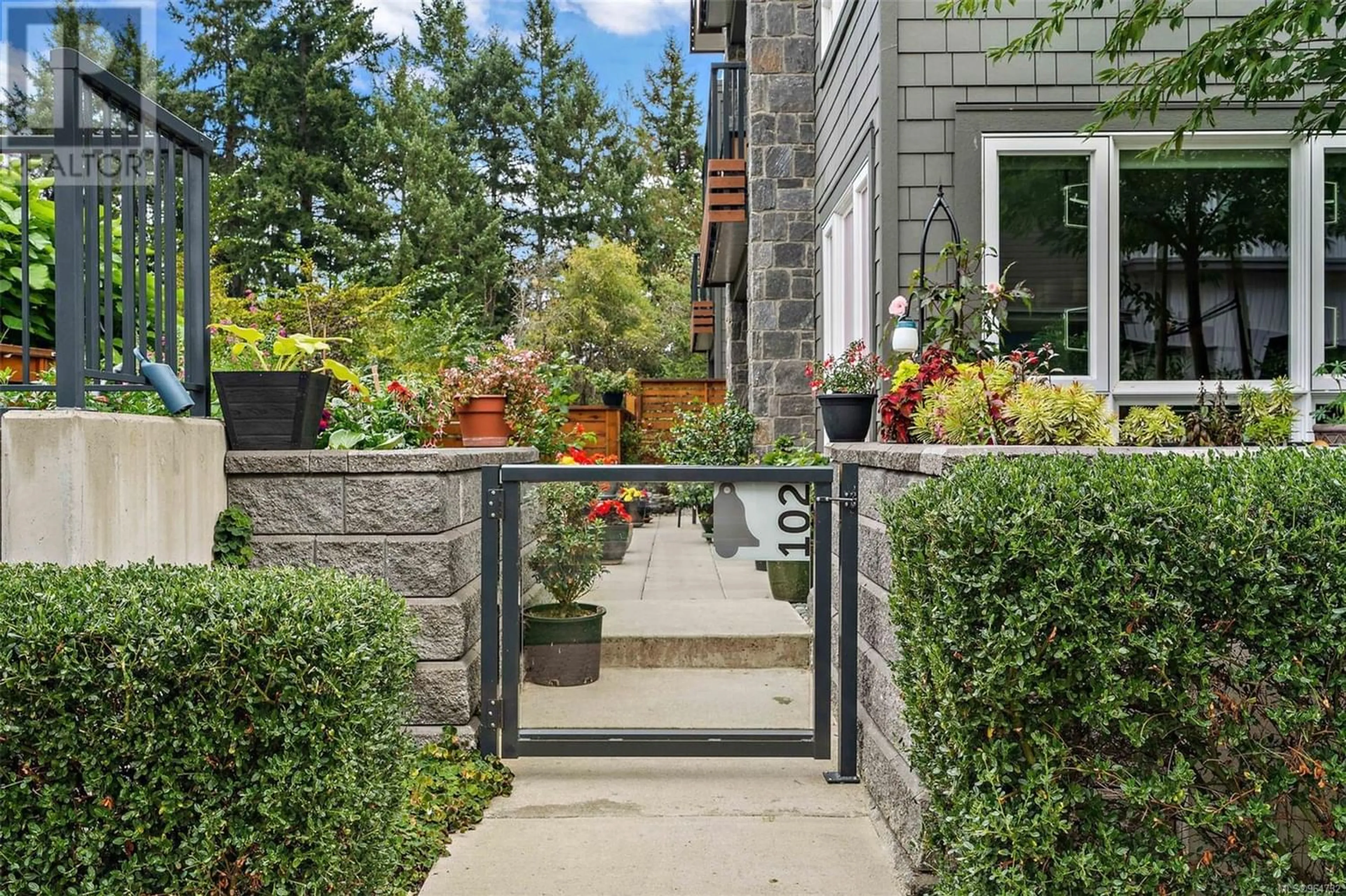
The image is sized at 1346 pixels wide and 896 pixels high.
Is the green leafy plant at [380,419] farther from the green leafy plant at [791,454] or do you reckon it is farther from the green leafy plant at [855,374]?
the green leafy plant at [791,454]

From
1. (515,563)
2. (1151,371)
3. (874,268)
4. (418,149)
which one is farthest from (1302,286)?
(418,149)

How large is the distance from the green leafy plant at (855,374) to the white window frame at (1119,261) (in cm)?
73

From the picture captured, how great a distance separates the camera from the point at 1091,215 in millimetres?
4914

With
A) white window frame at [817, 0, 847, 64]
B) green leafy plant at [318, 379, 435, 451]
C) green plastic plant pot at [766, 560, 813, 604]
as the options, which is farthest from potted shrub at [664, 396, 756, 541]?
green leafy plant at [318, 379, 435, 451]

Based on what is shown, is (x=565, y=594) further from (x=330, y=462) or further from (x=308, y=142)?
(x=308, y=142)

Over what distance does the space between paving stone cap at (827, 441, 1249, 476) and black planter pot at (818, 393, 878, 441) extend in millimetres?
1765

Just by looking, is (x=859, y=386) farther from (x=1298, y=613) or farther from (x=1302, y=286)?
(x=1298, y=613)

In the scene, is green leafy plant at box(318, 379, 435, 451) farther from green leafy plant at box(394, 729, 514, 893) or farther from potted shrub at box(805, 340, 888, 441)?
potted shrub at box(805, 340, 888, 441)

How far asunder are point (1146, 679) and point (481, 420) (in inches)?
132

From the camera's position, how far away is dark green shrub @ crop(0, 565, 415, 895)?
1.89 m

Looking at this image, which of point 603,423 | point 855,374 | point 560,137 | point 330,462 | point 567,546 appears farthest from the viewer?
point 560,137

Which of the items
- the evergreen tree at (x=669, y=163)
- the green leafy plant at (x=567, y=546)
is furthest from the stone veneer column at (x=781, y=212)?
the evergreen tree at (x=669, y=163)

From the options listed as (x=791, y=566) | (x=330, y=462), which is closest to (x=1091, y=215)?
(x=791, y=566)

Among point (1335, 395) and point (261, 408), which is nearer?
point (261, 408)
